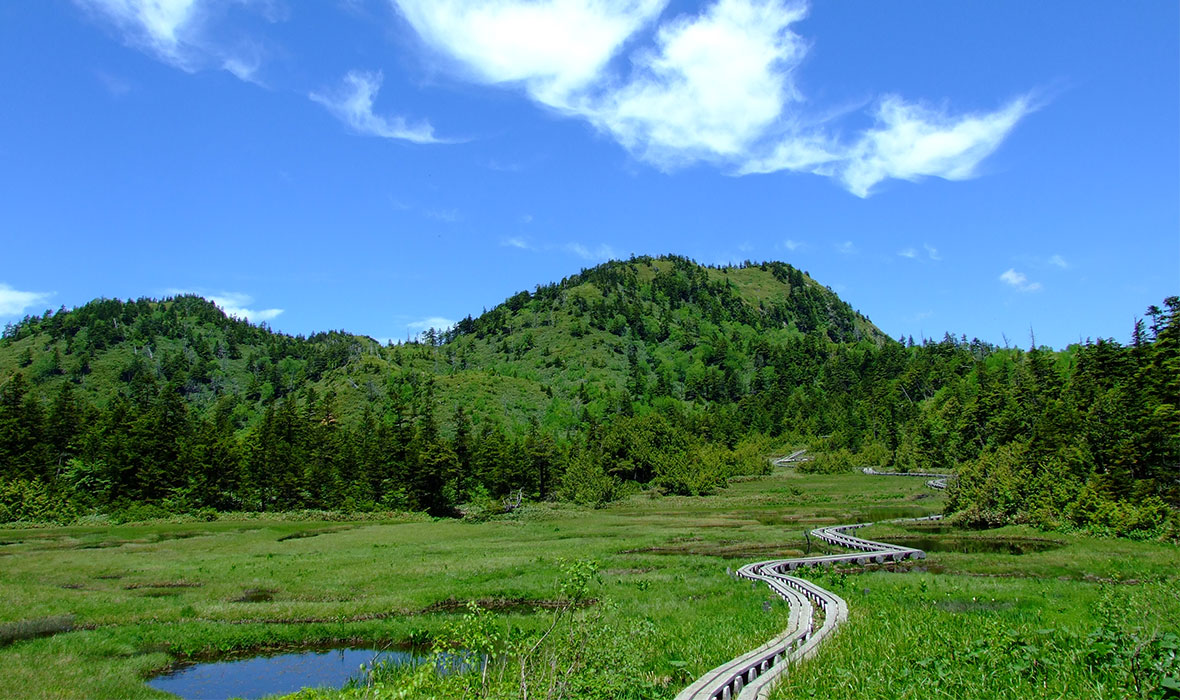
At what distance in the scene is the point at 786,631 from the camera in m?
20.0

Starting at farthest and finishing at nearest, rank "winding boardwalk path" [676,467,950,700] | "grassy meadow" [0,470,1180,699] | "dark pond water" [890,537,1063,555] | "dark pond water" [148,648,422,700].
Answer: "dark pond water" [890,537,1063,555]
"dark pond water" [148,648,422,700]
"winding boardwalk path" [676,467,950,700]
"grassy meadow" [0,470,1180,699]

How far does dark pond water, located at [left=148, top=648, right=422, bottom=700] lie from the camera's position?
65.0 feet

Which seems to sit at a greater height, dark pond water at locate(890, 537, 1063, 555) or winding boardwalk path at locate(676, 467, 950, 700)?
winding boardwalk path at locate(676, 467, 950, 700)

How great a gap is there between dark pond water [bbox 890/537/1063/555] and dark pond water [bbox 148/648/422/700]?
4096cm

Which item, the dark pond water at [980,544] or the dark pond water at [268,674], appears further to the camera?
the dark pond water at [980,544]

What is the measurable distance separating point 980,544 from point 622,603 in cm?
3486

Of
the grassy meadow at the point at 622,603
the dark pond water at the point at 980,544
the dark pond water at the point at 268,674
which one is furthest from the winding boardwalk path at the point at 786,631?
the dark pond water at the point at 268,674

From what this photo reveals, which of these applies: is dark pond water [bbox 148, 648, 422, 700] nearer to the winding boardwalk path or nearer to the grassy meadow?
the grassy meadow

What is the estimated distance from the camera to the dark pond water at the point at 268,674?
1980 centimetres

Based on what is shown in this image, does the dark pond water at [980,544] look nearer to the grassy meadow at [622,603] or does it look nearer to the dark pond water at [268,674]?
the grassy meadow at [622,603]

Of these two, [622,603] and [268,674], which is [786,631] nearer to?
[622,603]

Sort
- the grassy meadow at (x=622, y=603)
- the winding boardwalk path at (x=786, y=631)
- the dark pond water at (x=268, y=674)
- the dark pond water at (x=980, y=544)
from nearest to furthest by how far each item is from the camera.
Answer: the grassy meadow at (x=622, y=603) → the winding boardwalk path at (x=786, y=631) → the dark pond water at (x=268, y=674) → the dark pond water at (x=980, y=544)

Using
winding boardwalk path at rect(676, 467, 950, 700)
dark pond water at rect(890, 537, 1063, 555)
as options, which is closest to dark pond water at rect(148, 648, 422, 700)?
winding boardwalk path at rect(676, 467, 950, 700)

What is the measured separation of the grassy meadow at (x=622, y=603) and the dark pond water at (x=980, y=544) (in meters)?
0.75
